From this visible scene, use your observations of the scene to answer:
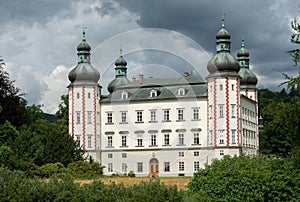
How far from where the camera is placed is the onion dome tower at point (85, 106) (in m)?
54.4

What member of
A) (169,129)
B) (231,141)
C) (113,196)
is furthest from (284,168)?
(169,129)

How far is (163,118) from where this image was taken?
178 ft

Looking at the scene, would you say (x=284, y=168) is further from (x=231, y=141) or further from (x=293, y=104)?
(x=231, y=141)

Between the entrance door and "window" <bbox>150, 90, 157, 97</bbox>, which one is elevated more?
"window" <bbox>150, 90, 157, 97</bbox>

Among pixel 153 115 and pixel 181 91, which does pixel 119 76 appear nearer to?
pixel 153 115

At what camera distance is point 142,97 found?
55125 millimetres

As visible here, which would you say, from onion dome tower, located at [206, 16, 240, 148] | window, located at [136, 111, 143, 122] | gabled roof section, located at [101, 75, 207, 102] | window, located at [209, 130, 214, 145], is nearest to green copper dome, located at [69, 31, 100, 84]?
gabled roof section, located at [101, 75, 207, 102]

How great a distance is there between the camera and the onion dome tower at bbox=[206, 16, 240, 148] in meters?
50.9

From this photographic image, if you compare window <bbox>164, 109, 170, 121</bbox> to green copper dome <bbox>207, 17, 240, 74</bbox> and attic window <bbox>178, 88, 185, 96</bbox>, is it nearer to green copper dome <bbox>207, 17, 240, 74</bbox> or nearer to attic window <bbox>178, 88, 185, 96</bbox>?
attic window <bbox>178, 88, 185, 96</bbox>

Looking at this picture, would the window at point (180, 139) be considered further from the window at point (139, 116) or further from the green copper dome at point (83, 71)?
the green copper dome at point (83, 71)

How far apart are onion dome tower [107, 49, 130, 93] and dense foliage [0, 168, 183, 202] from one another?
143 feet

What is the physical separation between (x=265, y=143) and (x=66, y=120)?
69.5 ft

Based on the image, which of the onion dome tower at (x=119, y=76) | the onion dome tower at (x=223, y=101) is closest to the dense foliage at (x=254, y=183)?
the onion dome tower at (x=223, y=101)

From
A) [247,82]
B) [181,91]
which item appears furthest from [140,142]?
[247,82]
